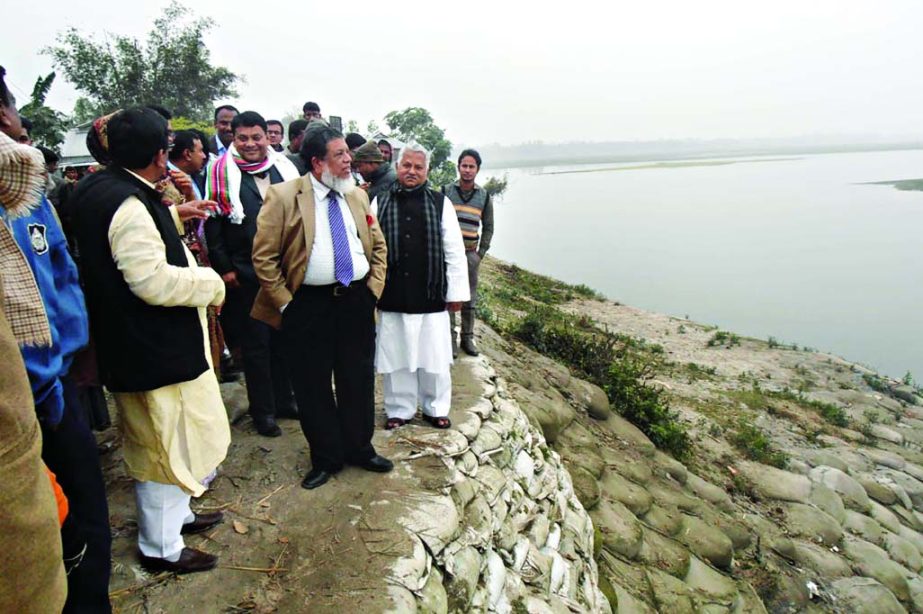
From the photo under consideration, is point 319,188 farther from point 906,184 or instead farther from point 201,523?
point 906,184

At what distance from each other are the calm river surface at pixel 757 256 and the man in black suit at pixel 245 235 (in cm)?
2286

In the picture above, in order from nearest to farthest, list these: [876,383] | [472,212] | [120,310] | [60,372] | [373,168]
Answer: [60,372]
[120,310]
[373,168]
[472,212]
[876,383]

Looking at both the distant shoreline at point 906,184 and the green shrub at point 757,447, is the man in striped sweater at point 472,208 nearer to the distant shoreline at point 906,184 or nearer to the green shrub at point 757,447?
the green shrub at point 757,447

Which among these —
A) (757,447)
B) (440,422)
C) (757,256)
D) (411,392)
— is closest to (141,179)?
(411,392)

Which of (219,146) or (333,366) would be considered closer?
(333,366)

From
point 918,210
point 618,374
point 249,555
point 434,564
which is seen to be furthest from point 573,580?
point 918,210

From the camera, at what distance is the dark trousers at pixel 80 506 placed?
171cm

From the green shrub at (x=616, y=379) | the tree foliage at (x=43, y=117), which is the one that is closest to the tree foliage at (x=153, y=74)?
the tree foliage at (x=43, y=117)

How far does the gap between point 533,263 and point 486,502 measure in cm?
3076

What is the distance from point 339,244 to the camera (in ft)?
9.30

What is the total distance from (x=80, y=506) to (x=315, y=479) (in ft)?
4.24

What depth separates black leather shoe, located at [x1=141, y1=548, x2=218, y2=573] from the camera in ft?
7.71

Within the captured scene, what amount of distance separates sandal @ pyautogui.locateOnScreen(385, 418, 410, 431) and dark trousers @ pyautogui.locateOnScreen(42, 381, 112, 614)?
75.2 inches

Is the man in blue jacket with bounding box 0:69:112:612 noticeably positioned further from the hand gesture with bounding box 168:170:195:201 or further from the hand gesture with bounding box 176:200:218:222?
the hand gesture with bounding box 168:170:195:201
